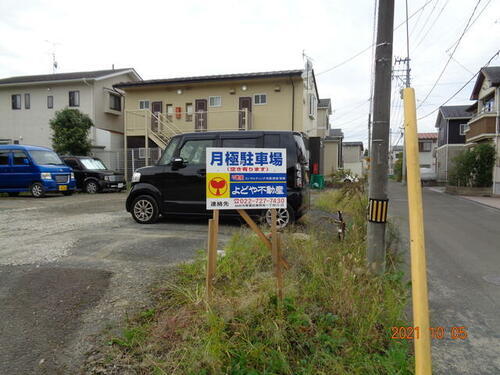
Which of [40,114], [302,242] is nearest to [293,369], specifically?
[302,242]

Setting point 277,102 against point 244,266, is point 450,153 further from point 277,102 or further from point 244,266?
point 244,266

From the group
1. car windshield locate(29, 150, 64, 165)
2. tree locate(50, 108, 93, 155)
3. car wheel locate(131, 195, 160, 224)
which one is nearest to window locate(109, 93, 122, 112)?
tree locate(50, 108, 93, 155)

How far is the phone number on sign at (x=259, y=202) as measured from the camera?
9.32ft

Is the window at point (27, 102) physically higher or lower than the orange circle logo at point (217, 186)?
higher

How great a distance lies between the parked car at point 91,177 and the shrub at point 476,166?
1775 centimetres

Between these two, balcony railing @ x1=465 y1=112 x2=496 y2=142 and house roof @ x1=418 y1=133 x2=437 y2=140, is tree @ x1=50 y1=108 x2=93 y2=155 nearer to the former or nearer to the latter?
balcony railing @ x1=465 y1=112 x2=496 y2=142

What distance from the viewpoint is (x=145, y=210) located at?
6594 millimetres

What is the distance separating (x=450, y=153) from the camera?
28125mm

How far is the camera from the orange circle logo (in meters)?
2.76

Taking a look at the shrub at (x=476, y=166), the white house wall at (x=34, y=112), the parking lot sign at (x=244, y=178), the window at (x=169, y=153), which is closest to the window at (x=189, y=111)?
the white house wall at (x=34, y=112)

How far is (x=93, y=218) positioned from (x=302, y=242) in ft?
17.9

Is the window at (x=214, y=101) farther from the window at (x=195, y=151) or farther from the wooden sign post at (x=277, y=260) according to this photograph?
the wooden sign post at (x=277, y=260)

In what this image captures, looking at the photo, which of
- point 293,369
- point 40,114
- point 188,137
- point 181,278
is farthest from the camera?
point 40,114

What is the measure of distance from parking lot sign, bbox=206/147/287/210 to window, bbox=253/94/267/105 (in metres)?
16.0
